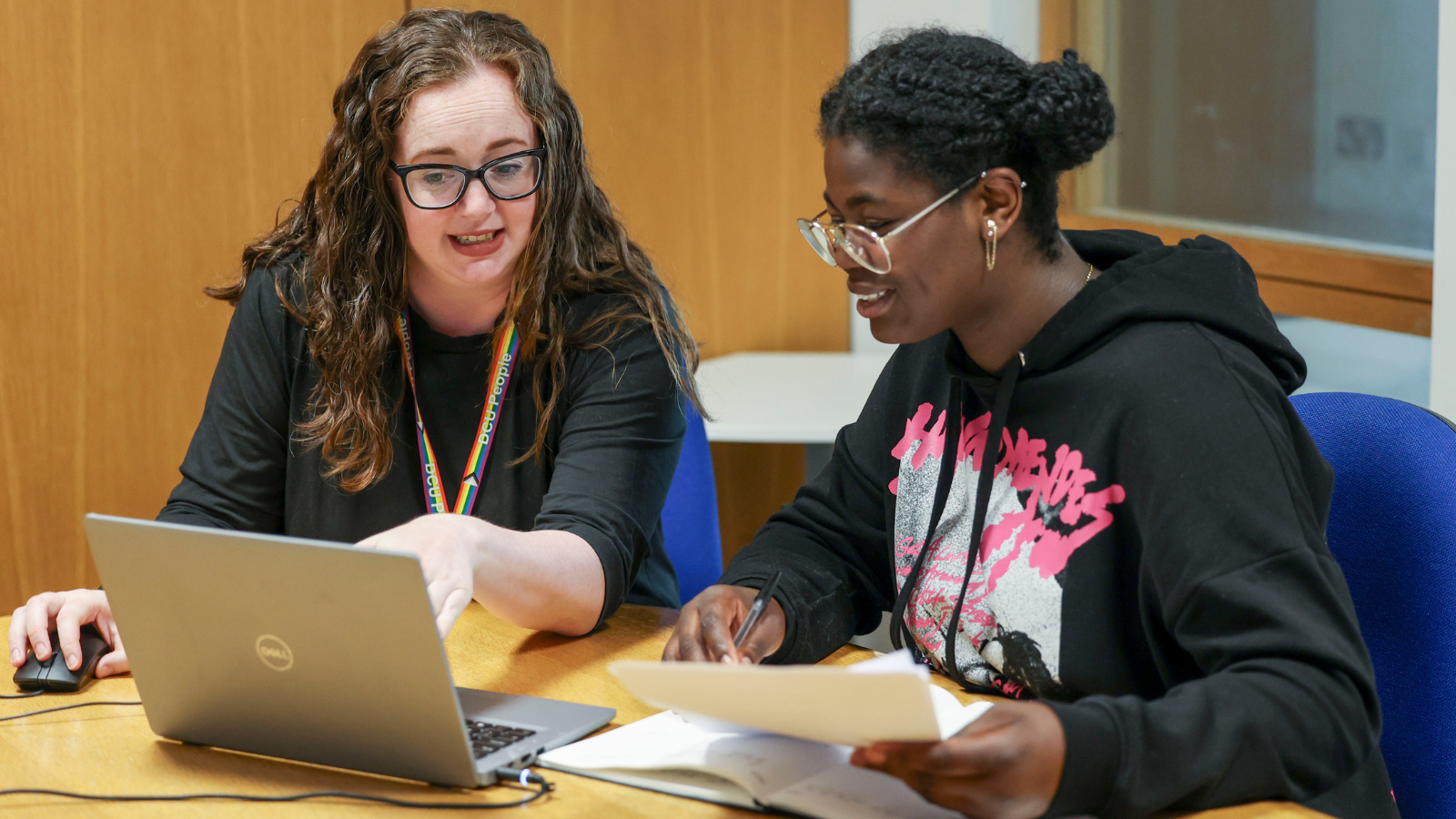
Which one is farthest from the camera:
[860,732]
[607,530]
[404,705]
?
[607,530]

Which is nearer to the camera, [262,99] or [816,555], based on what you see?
[816,555]

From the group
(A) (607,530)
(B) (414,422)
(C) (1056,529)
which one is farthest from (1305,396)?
(B) (414,422)

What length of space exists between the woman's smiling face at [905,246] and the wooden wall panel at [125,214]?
5.11 feet

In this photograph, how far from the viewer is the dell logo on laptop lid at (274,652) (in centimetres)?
100

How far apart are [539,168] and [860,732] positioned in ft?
3.24

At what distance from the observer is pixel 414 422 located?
1.70 m

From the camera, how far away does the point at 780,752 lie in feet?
3.28

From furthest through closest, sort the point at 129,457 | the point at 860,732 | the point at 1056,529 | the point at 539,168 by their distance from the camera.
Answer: the point at 129,457 < the point at 539,168 < the point at 1056,529 < the point at 860,732

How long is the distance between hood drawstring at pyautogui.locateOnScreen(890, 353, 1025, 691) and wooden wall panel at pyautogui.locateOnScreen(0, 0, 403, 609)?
A: 160 cm

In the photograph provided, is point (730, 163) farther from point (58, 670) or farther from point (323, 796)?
point (323, 796)

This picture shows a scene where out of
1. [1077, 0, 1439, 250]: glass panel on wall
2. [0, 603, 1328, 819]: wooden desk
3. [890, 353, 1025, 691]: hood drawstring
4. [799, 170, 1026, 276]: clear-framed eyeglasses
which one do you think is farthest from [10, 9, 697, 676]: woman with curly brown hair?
[1077, 0, 1439, 250]: glass panel on wall

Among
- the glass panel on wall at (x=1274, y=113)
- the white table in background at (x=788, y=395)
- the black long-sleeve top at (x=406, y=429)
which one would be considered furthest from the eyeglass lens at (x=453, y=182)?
the glass panel on wall at (x=1274, y=113)

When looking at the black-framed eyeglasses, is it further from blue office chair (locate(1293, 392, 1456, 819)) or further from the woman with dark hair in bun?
blue office chair (locate(1293, 392, 1456, 819))

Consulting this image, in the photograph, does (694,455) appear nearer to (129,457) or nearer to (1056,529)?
(1056,529)
